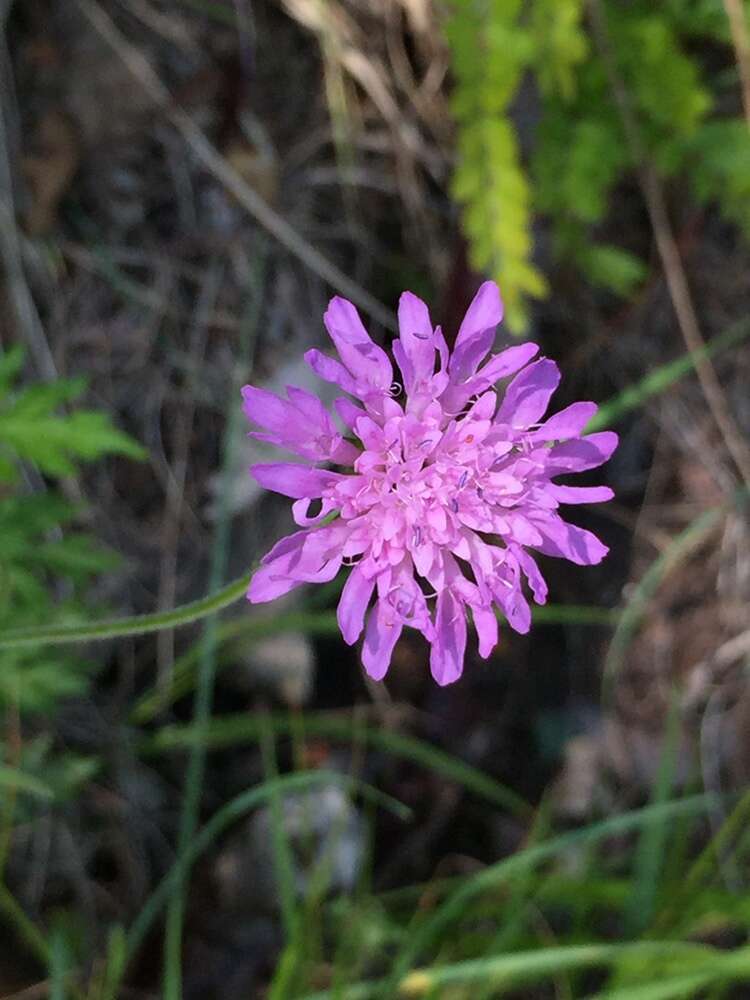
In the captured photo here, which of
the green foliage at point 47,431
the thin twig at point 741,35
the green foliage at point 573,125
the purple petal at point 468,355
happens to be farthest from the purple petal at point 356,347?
the thin twig at point 741,35

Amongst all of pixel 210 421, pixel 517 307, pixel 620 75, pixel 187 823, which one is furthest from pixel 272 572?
pixel 620 75

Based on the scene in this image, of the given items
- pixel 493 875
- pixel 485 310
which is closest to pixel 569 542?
pixel 485 310

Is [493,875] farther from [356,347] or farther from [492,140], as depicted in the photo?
[492,140]

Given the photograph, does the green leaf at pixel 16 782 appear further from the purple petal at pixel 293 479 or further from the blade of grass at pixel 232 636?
the purple petal at pixel 293 479

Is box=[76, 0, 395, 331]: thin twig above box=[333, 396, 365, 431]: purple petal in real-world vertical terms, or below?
above

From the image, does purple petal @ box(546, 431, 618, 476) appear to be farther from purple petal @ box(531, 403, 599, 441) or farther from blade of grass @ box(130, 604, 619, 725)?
blade of grass @ box(130, 604, 619, 725)

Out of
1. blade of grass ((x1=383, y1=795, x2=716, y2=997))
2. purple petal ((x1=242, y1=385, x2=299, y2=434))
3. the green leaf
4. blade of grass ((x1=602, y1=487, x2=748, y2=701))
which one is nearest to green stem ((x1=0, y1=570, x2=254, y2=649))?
purple petal ((x1=242, y1=385, x2=299, y2=434))
